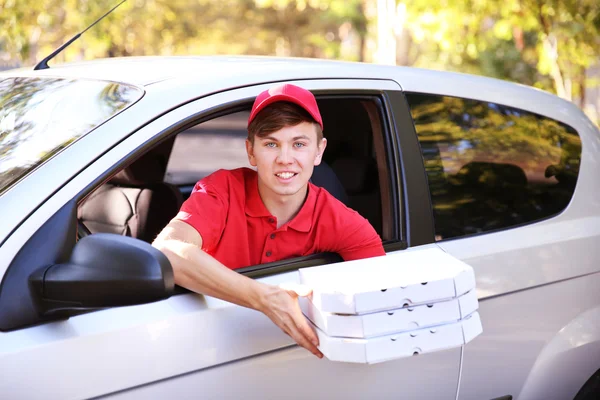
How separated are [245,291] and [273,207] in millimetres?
486

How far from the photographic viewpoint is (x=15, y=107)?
2.51 m

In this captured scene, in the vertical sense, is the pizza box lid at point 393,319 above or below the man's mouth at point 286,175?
below

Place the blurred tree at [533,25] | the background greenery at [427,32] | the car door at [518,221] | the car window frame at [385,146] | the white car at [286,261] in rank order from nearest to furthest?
the white car at [286,261] → the car window frame at [385,146] → the car door at [518,221] → the blurred tree at [533,25] → the background greenery at [427,32]

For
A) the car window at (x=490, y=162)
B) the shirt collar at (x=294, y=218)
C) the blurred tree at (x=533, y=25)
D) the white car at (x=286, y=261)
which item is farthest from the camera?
the blurred tree at (x=533, y=25)

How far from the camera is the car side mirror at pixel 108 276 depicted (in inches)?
68.3

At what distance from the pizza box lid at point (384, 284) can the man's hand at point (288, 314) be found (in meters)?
0.07

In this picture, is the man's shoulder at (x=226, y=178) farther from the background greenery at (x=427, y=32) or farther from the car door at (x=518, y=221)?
the background greenery at (x=427, y=32)

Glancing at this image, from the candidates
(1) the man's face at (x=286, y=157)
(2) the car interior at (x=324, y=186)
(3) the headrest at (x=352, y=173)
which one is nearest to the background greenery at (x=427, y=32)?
(2) the car interior at (x=324, y=186)

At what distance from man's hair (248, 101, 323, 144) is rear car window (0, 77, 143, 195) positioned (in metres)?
0.36

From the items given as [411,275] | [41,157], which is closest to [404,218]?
[411,275]

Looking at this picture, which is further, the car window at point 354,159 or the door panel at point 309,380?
the car window at point 354,159

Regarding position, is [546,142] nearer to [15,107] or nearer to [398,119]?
[398,119]

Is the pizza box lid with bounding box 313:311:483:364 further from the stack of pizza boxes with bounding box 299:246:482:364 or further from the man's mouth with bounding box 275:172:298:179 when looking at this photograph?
the man's mouth with bounding box 275:172:298:179

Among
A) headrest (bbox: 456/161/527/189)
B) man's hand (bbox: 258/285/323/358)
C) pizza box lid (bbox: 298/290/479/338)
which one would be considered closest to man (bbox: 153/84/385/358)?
man's hand (bbox: 258/285/323/358)
